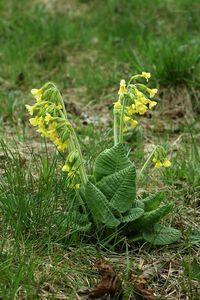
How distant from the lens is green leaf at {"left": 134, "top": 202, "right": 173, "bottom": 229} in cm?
255

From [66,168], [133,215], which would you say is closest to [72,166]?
[66,168]

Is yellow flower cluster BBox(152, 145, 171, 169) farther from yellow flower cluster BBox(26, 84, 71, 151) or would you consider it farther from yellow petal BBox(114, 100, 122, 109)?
yellow flower cluster BBox(26, 84, 71, 151)

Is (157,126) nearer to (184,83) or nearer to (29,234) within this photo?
(184,83)

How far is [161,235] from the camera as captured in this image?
263 cm

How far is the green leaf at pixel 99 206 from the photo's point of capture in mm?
2518

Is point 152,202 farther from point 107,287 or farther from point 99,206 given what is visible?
point 107,287

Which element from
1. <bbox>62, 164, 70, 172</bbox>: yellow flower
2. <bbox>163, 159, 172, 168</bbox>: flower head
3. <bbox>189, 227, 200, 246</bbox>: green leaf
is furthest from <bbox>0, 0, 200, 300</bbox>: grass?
<bbox>163, 159, 172, 168</bbox>: flower head

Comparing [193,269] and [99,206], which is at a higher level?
[99,206]

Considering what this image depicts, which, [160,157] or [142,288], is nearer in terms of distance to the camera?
[142,288]

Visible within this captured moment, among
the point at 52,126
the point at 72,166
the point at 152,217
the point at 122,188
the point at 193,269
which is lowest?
the point at 193,269

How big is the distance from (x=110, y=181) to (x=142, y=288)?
0.50 metres

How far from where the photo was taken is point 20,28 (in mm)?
5633

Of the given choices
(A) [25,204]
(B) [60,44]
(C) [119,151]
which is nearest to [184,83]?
(B) [60,44]

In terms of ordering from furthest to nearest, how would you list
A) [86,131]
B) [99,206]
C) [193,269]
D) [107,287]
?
[86,131], [99,206], [193,269], [107,287]
